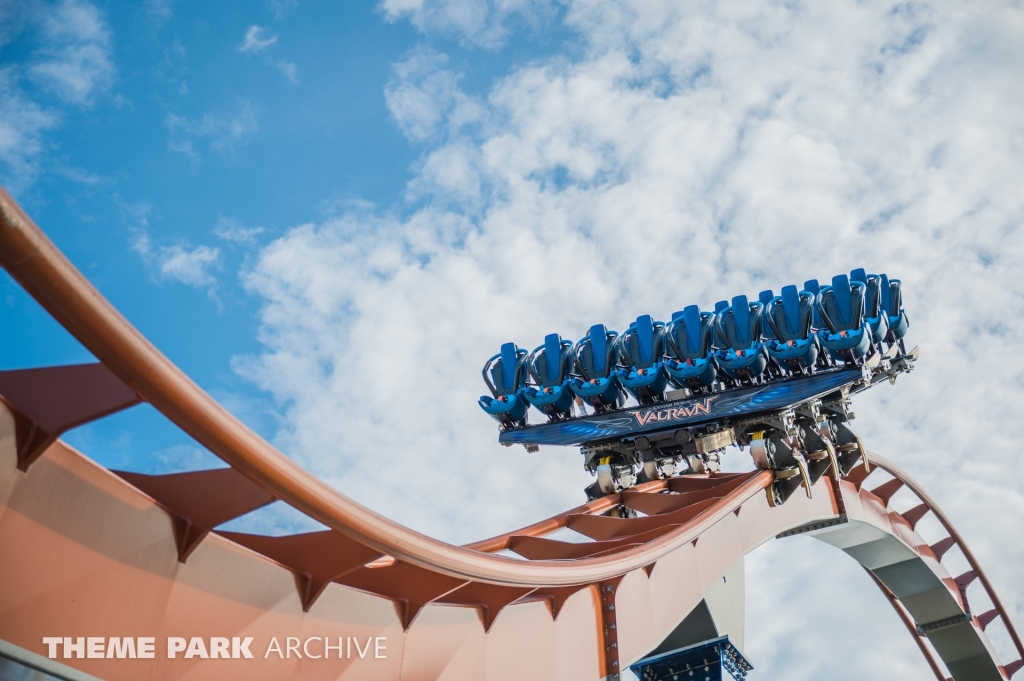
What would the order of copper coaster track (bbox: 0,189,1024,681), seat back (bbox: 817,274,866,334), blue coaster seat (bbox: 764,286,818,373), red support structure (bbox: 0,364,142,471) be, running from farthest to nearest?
blue coaster seat (bbox: 764,286,818,373), seat back (bbox: 817,274,866,334), red support structure (bbox: 0,364,142,471), copper coaster track (bbox: 0,189,1024,681)

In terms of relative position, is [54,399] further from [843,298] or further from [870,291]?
[870,291]

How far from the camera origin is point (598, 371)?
1653cm

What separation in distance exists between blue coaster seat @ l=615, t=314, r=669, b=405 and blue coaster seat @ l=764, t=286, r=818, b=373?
1898 mm

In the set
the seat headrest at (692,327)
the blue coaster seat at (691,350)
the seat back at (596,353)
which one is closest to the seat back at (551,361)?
the seat back at (596,353)

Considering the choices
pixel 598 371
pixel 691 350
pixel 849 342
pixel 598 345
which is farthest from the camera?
pixel 598 345

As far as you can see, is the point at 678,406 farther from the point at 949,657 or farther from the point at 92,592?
the point at 92,592

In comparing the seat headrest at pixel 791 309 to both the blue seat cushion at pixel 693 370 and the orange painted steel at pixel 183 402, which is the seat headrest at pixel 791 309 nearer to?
the blue seat cushion at pixel 693 370

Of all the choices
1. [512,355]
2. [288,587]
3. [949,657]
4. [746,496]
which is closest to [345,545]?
[288,587]

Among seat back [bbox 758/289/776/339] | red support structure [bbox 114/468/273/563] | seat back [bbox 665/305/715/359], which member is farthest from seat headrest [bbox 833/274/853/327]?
red support structure [bbox 114/468/273/563]

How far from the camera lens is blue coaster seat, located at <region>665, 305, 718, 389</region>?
15.7 m

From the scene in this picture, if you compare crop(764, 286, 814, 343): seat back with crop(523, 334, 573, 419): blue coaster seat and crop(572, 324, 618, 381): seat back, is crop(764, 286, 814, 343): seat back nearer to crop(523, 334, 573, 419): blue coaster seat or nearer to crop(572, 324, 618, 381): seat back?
crop(572, 324, 618, 381): seat back

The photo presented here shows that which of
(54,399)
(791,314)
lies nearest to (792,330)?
(791,314)

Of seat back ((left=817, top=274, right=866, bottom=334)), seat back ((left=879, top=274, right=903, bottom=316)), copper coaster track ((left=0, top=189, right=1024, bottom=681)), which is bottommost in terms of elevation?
copper coaster track ((left=0, top=189, right=1024, bottom=681))

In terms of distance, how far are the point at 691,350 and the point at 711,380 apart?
635 millimetres
